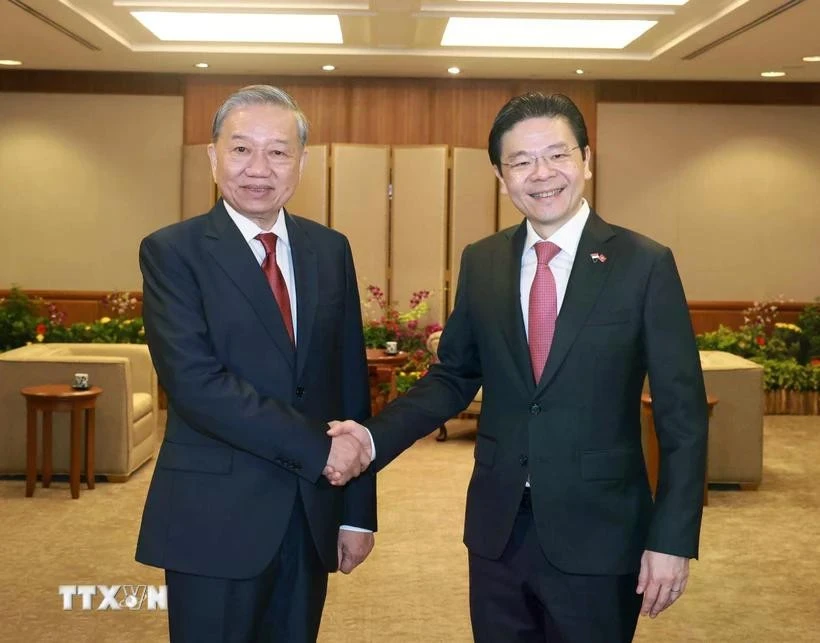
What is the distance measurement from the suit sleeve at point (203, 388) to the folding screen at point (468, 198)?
8.79 meters

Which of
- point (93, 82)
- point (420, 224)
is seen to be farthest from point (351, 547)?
point (93, 82)

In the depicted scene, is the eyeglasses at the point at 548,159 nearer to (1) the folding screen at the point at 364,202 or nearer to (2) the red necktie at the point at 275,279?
(2) the red necktie at the point at 275,279

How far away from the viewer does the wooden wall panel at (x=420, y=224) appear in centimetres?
1137

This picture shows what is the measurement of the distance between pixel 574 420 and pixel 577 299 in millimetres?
259

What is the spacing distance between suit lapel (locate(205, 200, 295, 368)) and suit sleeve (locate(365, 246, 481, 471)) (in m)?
0.36

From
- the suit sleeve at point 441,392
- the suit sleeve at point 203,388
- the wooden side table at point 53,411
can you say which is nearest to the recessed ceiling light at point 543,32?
the wooden side table at point 53,411

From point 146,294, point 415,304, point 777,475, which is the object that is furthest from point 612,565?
point 415,304

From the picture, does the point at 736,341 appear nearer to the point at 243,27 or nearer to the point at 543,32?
the point at 543,32

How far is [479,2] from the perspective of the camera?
26.2ft

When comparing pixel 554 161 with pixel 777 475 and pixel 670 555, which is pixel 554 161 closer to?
pixel 670 555

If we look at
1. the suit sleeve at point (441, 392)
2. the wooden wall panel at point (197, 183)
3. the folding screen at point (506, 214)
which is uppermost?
the wooden wall panel at point (197, 183)

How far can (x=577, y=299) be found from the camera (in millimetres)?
2551

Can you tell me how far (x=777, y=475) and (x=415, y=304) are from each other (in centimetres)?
418

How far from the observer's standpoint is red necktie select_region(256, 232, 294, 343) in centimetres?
265
